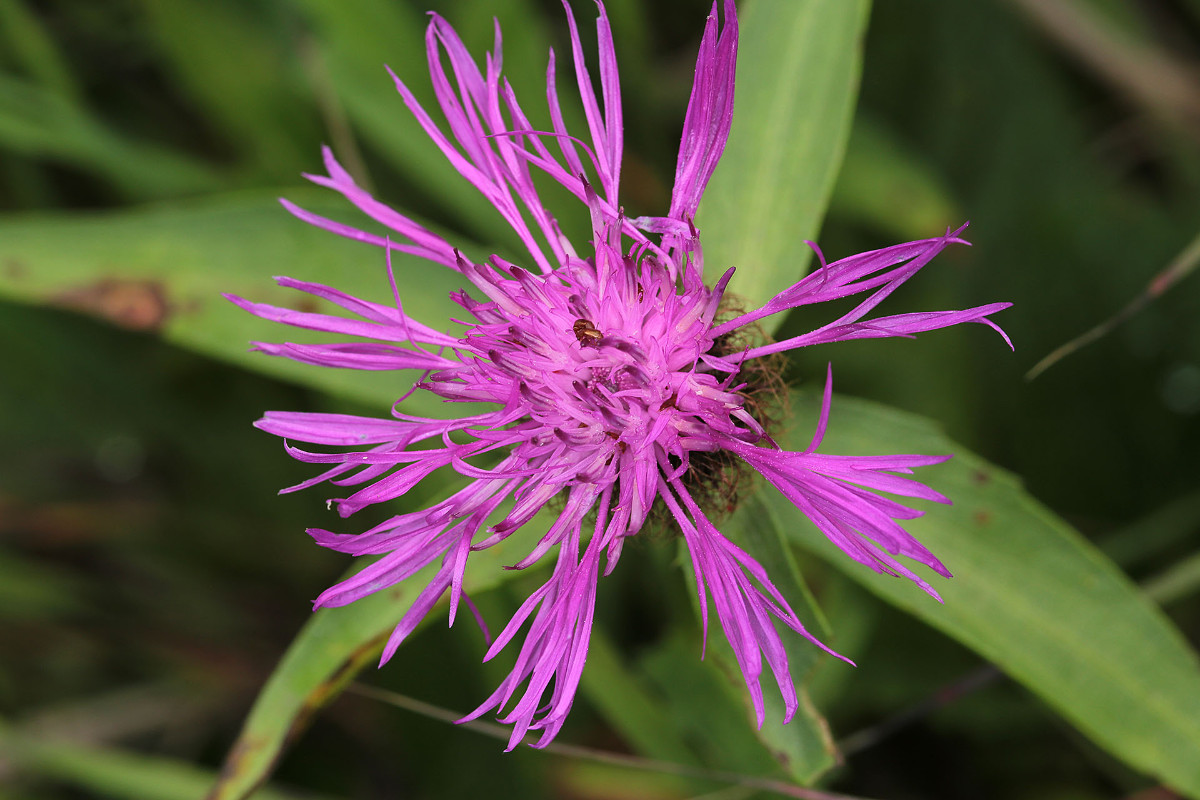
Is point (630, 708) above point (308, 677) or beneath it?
beneath

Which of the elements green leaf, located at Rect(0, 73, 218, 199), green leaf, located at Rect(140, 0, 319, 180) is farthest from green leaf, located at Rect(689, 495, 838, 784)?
green leaf, located at Rect(0, 73, 218, 199)

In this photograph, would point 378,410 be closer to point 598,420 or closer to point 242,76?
point 598,420

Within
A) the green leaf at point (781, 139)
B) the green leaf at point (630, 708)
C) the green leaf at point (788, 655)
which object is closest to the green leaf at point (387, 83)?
the green leaf at point (781, 139)

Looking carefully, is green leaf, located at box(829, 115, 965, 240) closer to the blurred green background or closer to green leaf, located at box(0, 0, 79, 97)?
the blurred green background

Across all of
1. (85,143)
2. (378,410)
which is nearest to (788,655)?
(378,410)

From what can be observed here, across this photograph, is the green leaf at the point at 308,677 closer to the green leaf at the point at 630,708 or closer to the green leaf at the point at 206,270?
the green leaf at the point at 206,270

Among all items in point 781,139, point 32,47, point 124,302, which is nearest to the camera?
point 781,139
